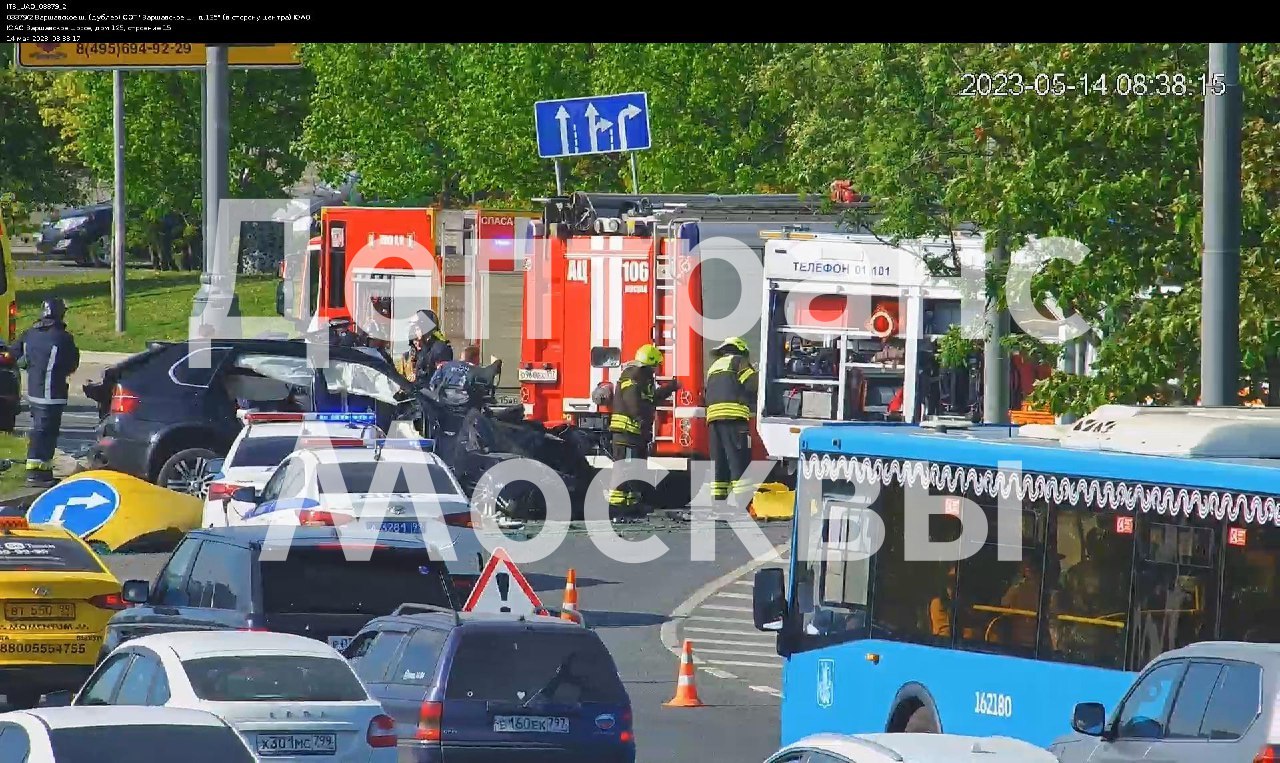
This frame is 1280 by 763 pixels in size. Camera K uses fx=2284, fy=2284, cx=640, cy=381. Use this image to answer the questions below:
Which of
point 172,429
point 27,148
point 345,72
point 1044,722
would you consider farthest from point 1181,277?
point 27,148

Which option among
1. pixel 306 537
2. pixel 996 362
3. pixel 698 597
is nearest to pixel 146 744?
pixel 306 537

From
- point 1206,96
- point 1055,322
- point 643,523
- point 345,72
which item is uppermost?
point 345,72

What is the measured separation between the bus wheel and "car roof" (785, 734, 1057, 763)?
3.81 meters

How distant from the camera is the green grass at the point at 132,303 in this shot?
47094mm

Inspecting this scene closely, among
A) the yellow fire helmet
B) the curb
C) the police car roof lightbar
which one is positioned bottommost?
the police car roof lightbar

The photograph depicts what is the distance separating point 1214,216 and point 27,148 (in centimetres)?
4922

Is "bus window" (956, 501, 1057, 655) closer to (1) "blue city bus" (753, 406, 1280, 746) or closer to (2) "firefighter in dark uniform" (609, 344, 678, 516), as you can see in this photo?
(1) "blue city bus" (753, 406, 1280, 746)

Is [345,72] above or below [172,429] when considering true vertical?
above

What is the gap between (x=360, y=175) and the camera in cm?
4953

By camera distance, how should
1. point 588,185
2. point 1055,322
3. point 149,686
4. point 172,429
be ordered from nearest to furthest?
point 149,686 → point 1055,322 → point 172,429 → point 588,185

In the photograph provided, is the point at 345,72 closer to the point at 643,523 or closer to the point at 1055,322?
the point at 643,523

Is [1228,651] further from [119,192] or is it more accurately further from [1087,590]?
[119,192]

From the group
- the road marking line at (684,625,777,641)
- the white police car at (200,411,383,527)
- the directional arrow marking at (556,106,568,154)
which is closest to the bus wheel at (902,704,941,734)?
the road marking line at (684,625,777,641)

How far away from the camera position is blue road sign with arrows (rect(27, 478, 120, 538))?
21.7 metres
